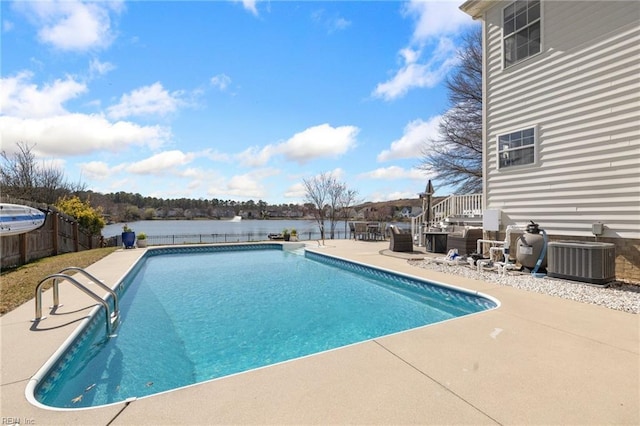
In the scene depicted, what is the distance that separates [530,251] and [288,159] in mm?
17712

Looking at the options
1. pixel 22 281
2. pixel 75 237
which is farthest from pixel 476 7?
pixel 75 237

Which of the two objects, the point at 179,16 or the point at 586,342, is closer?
the point at 586,342

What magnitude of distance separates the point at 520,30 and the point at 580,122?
9.15ft

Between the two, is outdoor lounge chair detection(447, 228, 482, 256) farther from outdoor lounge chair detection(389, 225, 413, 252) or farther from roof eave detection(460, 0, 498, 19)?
roof eave detection(460, 0, 498, 19)

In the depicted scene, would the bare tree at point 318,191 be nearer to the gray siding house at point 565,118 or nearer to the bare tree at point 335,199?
the bare tree at point 335,199

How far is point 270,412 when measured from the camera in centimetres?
206

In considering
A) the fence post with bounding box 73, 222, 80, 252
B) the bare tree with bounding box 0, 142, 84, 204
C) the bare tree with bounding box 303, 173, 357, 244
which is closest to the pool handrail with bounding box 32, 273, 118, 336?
the fence post with bounding box 73, 222, 80, 252

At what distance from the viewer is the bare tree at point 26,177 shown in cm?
1756

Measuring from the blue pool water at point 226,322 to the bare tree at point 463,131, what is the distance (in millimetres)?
10223

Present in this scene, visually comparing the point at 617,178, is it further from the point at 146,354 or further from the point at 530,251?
the point at 146,354

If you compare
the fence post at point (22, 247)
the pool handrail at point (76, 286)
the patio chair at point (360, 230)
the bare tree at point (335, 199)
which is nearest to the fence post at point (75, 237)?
the fence post at point (22, 247)

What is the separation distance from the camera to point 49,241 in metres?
10.2

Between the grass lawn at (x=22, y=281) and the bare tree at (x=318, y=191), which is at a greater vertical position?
the bare tree at (x=318, y=191)

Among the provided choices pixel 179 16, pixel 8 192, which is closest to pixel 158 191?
pixel 8 192
